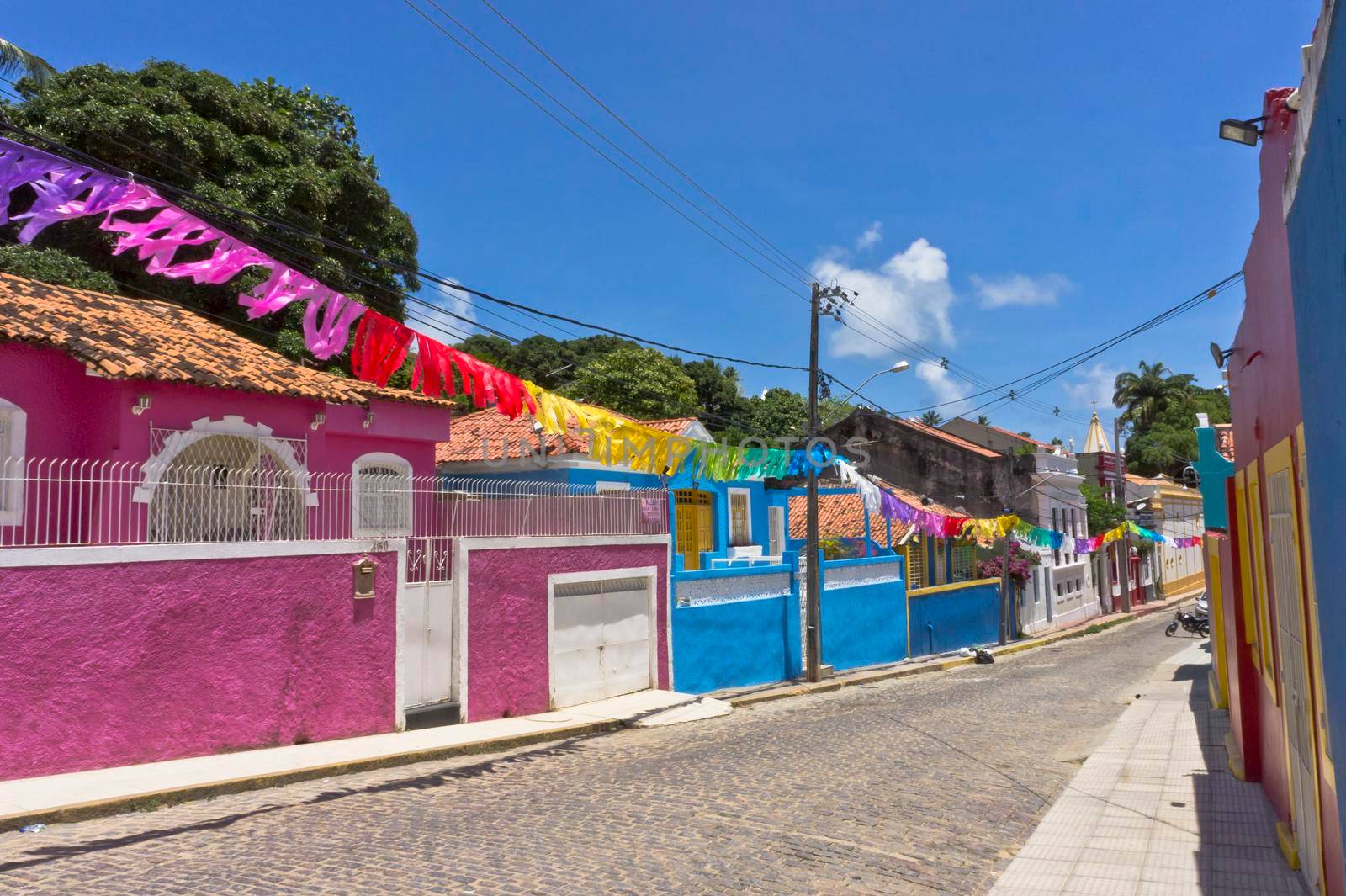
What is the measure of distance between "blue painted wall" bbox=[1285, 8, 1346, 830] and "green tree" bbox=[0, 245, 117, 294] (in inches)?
689

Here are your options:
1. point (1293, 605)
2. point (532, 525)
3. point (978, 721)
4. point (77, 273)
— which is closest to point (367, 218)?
point (77, 273)

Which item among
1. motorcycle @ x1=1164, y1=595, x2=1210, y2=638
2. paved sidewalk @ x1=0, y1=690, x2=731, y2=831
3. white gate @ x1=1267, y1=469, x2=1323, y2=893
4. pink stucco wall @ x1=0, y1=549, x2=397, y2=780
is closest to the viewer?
white gate @ x1=1267, y1=469, x2=1323, y2=893

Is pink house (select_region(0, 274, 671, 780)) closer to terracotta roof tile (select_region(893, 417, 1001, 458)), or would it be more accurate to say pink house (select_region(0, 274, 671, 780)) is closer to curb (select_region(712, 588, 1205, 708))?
curb (select_region(712, 588, 1205, 708))

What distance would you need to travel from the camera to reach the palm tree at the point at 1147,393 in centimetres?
6425

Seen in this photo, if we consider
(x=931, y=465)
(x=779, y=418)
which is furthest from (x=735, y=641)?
(x=779, y=418)

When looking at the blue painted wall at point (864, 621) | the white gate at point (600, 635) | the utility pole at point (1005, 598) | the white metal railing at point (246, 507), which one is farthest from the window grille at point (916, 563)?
the white metal railing at point (246, 507)

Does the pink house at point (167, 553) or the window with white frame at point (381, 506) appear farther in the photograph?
the window with white frame at point (381, 506)

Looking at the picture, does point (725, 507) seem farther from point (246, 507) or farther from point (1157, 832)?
point (1157, 832)

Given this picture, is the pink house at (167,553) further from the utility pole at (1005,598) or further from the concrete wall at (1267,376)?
the utility pole at (1005,598)

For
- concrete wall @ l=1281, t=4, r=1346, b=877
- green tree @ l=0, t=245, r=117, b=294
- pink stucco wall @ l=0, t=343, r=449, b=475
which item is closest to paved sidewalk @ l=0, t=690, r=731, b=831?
pink stucco wall @ l=0, t=343, r=449, b=475

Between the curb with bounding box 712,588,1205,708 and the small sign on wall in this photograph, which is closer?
the small sign on wall

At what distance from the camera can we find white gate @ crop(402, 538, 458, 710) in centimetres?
1186

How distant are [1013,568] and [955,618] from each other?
4.92m

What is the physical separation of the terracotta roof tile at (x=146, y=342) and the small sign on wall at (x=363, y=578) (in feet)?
10.1
